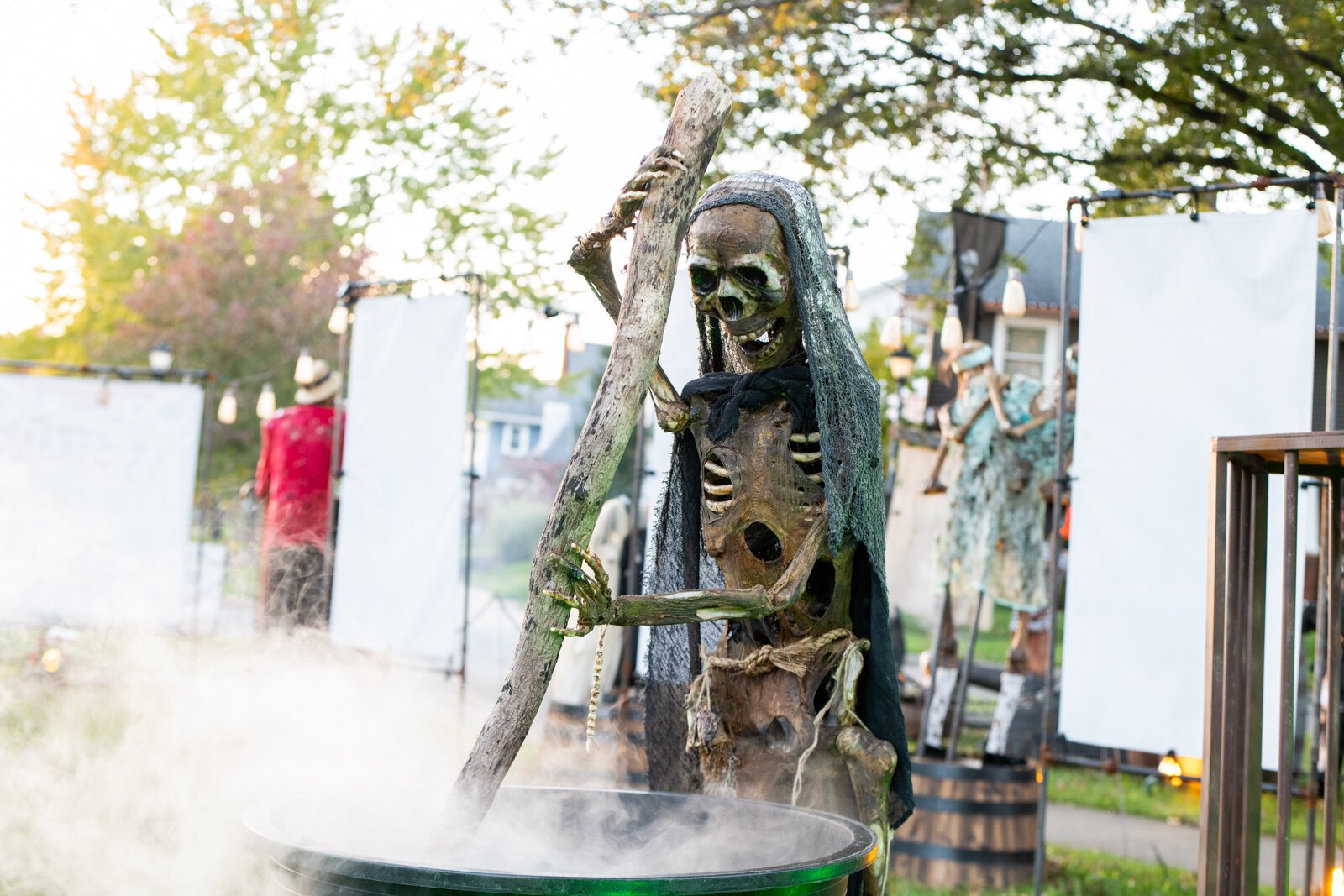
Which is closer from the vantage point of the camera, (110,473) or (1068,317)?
(1068,317)

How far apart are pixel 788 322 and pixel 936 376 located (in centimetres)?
800

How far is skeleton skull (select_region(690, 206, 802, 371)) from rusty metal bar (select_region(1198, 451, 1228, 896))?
150cm

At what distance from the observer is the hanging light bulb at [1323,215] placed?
5387mm

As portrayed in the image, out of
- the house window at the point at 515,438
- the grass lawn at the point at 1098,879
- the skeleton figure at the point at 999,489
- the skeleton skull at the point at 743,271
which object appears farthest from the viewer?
the house window at the point at 515,438

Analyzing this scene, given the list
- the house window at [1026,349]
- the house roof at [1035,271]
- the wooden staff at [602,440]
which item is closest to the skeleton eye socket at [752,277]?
the wooden staff at [602,440]

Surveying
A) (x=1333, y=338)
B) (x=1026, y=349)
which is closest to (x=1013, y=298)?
(x=1333, y=338)

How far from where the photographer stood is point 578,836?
9.00ft

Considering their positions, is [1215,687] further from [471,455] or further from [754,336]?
[471,455]

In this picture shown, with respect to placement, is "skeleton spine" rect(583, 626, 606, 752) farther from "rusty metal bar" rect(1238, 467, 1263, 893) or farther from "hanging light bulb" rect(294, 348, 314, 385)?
"hanging light bulb" rect(294, 348, 314, 385)

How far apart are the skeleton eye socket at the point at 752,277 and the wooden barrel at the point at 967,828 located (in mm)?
4208

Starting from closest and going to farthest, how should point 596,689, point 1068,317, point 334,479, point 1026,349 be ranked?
point 596,689, point 1068,317, point 334,479, point 1026,349

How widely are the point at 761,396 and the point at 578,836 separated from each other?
1.05 m

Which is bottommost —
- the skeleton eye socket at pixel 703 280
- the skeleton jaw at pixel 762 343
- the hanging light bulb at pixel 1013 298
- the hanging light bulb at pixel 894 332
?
the skeleton jaw at pixel 762 343

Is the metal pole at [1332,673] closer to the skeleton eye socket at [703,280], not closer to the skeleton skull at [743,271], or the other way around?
the skeleton skull at [743,271]
